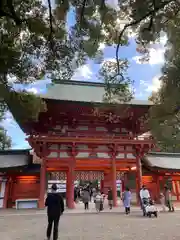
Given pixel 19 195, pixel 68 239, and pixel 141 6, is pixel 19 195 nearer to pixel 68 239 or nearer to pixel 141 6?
pixel 68 239

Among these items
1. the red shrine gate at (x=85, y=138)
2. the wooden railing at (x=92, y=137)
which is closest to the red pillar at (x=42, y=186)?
the red shrine gate at (x=85, y=138)

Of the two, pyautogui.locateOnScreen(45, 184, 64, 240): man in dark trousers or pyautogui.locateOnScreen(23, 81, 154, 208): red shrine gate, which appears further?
pyautogui.locateOnScreen(23, 81, 154, 208): red shrine gate

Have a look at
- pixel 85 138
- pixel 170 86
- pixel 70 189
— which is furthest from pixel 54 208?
pixel 85 138

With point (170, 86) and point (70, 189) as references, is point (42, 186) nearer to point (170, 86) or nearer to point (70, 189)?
point (70, 189)

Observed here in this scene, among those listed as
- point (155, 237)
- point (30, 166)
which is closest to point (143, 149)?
point (30, 166)

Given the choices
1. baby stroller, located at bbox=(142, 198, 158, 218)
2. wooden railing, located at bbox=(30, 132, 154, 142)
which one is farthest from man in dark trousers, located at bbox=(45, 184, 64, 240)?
wooden railing, located at bbox=(30, 132, 154, 142)

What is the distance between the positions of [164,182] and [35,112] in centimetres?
1509

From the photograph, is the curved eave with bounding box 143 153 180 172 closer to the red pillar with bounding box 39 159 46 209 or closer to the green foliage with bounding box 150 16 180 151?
the red pillar with bounding box 39 159 46 209

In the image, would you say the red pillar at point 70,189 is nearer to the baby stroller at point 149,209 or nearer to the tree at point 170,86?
the baby stroller at point 149,209

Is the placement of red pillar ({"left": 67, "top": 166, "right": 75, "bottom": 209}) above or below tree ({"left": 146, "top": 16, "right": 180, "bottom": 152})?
below

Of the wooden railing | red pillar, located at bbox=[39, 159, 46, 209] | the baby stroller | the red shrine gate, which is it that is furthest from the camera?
the red shrine gate

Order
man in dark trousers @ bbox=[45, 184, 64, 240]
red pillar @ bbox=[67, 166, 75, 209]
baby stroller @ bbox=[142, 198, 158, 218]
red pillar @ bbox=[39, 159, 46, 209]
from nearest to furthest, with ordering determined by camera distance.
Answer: man in dark trousers @ bbox=[45, 184, 64, 240], baby stroller @ bbox=[142, 198, 158, 218], red pillar @ bbox=[39, 159, 46, 209], red pillar @ bbox=[67, 166, 75, 209]

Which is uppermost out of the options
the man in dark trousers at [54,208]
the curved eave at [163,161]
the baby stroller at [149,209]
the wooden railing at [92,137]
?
the wooden railing at [92,137]

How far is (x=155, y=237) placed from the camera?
6.94m
